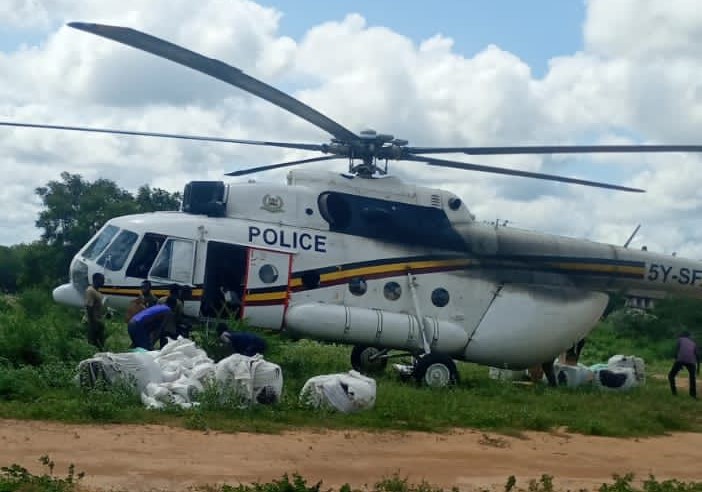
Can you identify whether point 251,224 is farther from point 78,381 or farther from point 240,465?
point 240,465

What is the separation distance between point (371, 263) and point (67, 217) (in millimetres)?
41552

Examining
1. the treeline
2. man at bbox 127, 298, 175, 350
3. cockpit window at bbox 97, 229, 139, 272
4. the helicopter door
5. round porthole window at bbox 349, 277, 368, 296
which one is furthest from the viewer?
the treeline

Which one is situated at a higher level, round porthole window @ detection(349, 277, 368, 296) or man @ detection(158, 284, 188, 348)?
round porthole window @ detection(349, 277, 368, 296)

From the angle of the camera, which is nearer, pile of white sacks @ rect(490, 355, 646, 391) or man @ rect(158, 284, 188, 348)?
man @ rect(158, 284, 188, 348)

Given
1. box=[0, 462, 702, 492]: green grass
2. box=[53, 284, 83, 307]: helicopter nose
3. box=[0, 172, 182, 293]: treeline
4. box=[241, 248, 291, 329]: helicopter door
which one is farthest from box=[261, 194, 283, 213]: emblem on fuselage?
box=[0, 172, 182, 293]: treeline

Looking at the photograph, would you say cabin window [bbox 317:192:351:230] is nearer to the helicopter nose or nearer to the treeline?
the helicopter nose

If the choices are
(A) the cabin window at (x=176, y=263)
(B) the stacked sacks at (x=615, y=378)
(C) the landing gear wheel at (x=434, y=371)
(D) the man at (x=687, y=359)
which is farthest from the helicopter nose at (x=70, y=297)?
(D) the man at (x=687, y=359)

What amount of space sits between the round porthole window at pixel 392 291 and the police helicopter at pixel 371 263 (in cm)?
2

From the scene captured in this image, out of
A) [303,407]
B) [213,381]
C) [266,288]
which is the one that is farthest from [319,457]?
[266,288]

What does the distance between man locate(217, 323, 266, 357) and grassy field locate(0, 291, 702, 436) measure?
642 mm

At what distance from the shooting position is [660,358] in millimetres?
30422

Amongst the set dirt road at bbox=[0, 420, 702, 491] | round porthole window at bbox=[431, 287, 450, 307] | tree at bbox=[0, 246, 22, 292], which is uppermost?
round porthole window at bbox=[431, 287, 450, 307]

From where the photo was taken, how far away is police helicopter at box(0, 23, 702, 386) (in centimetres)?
1423

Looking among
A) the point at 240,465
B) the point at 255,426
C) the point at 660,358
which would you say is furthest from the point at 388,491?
the point at 660,358
